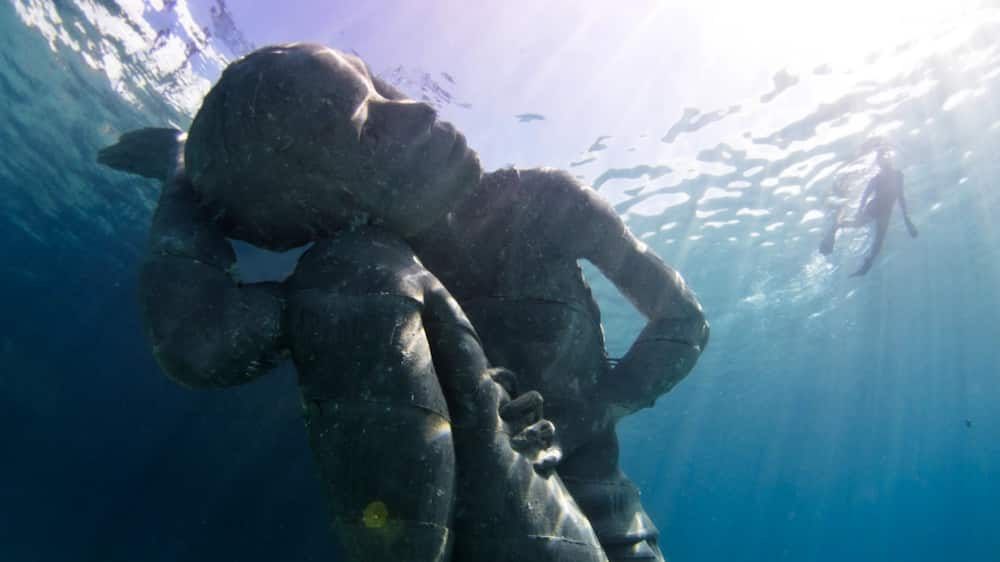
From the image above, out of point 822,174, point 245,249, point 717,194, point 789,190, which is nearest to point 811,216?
point 789,190

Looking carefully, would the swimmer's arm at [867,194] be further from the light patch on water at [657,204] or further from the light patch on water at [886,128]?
the light patch on water at [657,204]

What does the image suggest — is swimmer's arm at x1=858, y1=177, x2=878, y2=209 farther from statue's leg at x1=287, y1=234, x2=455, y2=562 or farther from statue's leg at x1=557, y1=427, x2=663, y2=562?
statue's leg at x1=287, y1=234, x2=455, y2=562

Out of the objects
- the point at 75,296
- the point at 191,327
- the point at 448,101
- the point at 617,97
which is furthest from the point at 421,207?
the point at 75,296

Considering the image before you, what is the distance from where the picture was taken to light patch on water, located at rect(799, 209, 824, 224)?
1908 cm

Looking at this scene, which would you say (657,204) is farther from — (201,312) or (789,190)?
(201,312)

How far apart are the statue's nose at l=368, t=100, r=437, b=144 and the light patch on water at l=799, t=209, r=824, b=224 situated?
20753mm

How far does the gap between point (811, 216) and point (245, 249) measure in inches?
776

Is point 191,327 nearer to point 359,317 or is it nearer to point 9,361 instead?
point 359,317

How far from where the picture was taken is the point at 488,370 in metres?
2.23

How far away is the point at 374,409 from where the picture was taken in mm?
1767

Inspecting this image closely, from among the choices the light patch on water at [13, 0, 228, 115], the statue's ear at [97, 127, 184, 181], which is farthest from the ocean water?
the statue's ear at [97, 127, 184, 181]

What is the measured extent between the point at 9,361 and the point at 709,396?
44.5m

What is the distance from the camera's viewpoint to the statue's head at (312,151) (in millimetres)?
1967

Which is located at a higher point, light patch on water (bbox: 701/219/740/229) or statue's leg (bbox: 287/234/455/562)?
statue's leg (bbox: 287/234/455/562)
